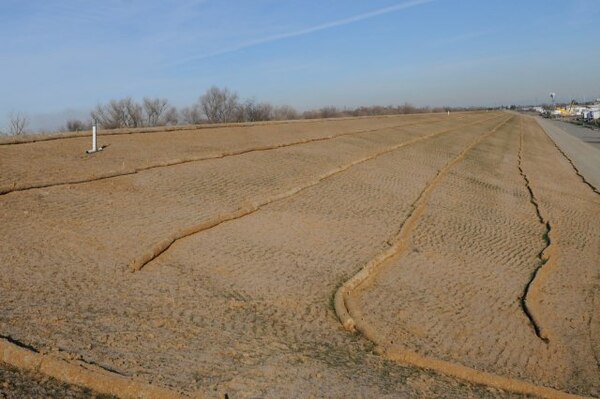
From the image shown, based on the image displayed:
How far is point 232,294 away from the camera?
7285 mm

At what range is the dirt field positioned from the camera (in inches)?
216

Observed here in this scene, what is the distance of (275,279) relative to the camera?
8.09 m

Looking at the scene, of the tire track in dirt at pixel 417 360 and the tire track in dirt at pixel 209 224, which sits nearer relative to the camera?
the tire track in dirt at pixel 417 360

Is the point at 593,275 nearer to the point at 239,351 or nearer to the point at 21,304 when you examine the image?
the point at 239,351

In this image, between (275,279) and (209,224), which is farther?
(209,224)

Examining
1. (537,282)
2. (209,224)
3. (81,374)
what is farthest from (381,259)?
(81,374)

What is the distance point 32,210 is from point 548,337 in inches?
300

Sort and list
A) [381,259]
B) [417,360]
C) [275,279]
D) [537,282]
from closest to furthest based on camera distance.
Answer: [417,360]
[275,279]
[381,259]
[537,282]

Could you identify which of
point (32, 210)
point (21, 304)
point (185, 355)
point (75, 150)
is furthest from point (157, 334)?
point (75, 150)

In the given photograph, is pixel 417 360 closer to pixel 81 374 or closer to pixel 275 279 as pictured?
pixel 275 279

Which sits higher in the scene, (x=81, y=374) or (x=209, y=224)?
(x=209, y=224)

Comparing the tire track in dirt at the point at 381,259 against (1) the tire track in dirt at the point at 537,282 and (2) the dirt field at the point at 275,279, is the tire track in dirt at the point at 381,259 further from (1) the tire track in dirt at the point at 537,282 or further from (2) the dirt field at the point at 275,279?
(1) the tire track in dirt at the point at 537,282

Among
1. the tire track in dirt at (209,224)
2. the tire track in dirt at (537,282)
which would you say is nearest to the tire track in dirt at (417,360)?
the tire track in dirt at (537,282)

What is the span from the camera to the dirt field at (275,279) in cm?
549
